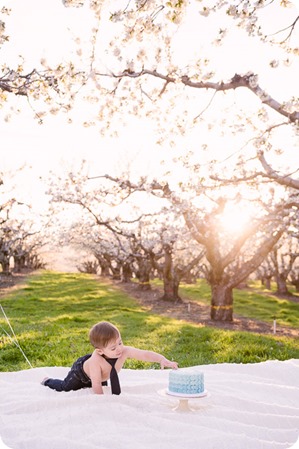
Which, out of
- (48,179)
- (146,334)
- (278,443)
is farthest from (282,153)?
(48,179)

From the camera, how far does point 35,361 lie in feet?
27.8

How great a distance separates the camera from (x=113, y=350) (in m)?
5.10

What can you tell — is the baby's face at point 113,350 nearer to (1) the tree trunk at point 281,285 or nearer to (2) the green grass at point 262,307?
(2) the green grass at point 262,307

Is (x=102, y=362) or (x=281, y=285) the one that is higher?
(x=281, y=285)

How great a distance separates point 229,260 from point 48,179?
7.66 metres

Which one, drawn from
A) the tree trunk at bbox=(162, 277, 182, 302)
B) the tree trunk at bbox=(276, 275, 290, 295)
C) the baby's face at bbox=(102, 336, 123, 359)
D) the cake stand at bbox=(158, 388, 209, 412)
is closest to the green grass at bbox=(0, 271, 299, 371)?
the baby's face at bbox=(102, 336, 123, 359)

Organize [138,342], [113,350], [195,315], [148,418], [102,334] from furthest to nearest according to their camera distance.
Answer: [195,315], [138,342], [113,350], [102,334], [148,418]

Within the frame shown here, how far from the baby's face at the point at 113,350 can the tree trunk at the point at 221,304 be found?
11.5 metres

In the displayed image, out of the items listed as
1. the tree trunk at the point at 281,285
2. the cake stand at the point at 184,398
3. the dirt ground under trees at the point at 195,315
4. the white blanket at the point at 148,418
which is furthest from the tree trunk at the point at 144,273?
the cake stand at the point at 184,398

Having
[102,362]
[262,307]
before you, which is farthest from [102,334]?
[262,307]

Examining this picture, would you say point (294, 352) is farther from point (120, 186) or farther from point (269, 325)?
point (269, 325)

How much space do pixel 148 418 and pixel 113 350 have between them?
882 millimetres

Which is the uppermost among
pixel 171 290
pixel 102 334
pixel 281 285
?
pixel 281 285

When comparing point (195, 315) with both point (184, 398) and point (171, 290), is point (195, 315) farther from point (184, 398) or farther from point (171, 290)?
point (184, 398)
